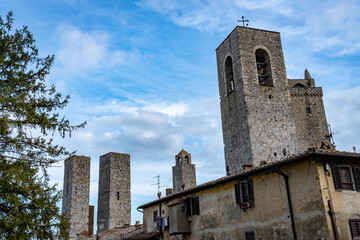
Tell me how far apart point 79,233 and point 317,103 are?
20.1 m

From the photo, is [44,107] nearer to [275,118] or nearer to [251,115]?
[251,115]

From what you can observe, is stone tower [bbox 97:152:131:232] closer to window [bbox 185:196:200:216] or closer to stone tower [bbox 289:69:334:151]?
window [bbox 185:196:200:216]

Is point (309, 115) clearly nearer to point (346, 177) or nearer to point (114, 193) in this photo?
point (114, 193)

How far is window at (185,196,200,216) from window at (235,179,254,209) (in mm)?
3003

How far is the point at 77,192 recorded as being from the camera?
21766mm

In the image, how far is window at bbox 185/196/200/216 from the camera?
1633 centimetres

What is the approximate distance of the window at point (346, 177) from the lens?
11062 millimetres

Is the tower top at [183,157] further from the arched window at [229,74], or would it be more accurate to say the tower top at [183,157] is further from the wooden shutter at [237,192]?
the wooden shutter at [237,192]

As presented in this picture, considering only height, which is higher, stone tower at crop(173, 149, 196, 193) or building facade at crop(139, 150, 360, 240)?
stone tower at crop(173, 149, 196, 193)

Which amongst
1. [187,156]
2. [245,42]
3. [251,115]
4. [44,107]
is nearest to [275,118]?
[251,115]

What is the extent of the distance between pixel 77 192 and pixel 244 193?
39.0ft

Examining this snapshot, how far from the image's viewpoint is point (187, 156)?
46875mm

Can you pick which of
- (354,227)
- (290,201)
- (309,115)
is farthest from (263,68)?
(354,227)

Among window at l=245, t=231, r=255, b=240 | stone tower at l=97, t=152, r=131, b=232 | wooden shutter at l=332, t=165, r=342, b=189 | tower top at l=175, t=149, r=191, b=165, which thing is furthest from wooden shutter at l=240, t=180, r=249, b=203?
tower top at l=175, t=149, r=191, b=165
